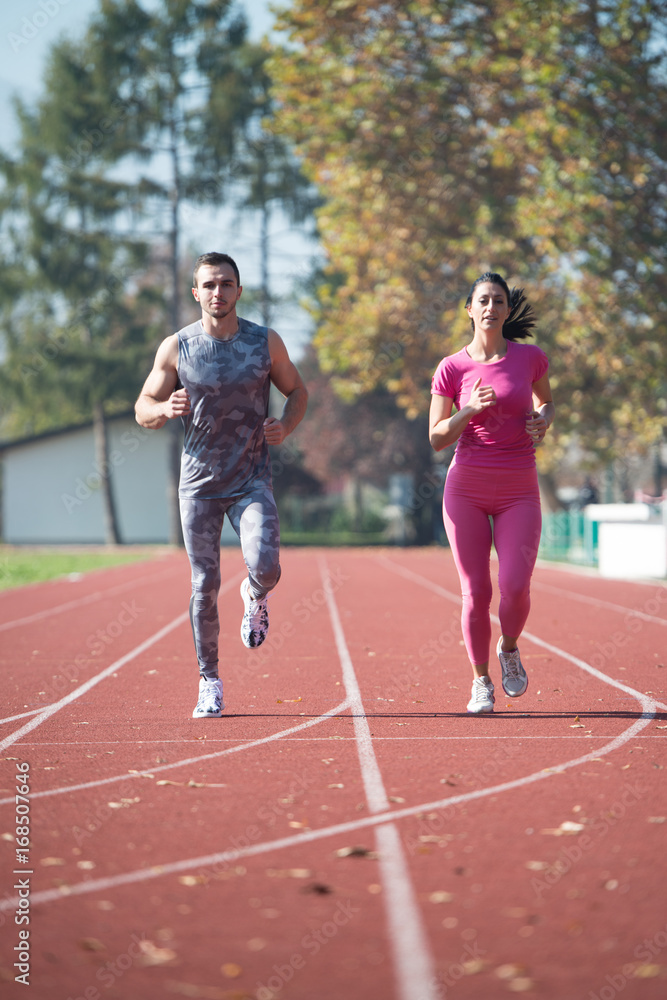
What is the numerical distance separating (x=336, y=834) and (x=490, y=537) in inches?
114

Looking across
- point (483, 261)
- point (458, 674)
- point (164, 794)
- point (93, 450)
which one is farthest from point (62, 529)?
point (164, 794)

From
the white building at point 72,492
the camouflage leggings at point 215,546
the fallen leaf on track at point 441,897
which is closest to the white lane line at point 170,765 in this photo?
the camouflage leggings at point 215,546

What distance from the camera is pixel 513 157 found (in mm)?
22828

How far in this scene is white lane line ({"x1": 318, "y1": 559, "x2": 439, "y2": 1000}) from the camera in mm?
2896

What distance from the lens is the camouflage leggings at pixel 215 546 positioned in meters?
6.34

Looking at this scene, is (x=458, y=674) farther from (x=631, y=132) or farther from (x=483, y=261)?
(x=483, y=261)

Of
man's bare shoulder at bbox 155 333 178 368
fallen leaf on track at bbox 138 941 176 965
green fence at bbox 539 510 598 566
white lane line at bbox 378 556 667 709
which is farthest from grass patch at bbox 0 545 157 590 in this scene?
fallen leaf on track at bbox 138 941 176 965

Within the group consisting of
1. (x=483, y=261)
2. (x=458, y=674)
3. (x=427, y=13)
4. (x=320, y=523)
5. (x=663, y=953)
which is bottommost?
(x=320, y=523)

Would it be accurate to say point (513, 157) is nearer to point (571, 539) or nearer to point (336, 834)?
point (571, 539)

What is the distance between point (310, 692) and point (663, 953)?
481cm

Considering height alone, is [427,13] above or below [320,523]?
above

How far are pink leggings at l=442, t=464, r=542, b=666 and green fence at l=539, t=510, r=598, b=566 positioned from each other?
19029 mm

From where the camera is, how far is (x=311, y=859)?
3.90 meters

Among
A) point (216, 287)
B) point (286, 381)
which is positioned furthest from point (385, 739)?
point (216, 287)
